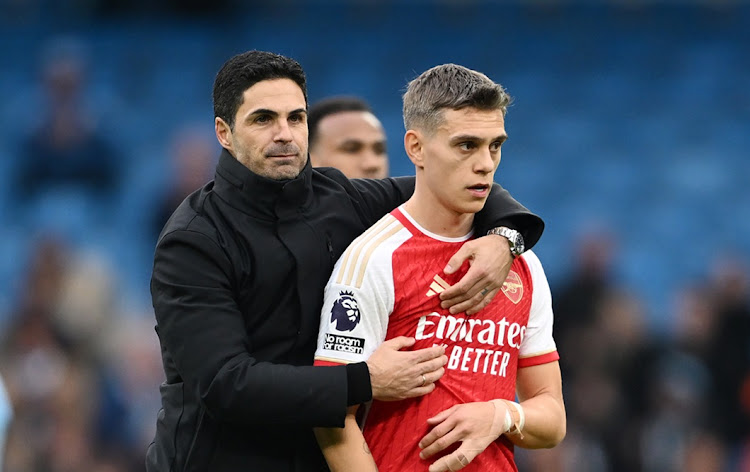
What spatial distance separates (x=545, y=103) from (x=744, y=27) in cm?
215

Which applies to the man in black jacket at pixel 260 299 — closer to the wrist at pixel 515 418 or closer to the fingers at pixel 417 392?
the fingers at pixel 417 392

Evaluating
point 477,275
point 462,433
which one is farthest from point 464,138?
point 462,433

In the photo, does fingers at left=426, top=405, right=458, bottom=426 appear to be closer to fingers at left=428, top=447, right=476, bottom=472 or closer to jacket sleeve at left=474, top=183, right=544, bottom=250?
fingers at left=428, top=447, right=476, bottom=472

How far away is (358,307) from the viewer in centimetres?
335

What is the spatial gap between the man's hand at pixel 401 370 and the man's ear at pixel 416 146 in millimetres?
554

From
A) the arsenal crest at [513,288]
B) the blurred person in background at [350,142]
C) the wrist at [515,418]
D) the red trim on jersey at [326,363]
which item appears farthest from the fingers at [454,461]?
the blurred person in background at [350,142]

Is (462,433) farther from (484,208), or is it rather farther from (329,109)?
(329,109)

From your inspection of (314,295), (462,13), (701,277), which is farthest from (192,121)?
(314,295)

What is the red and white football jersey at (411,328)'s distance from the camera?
335 centimetres

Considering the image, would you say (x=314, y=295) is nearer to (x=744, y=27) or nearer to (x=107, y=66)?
(x=107, y=66)

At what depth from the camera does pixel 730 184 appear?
1062 cm

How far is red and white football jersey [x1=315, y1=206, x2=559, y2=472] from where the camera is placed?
3.35 m

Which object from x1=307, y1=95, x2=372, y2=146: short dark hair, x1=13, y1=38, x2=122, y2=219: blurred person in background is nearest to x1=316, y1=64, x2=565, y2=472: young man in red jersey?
x1=307, y1=95, x2=372, y2=146: short dark hair

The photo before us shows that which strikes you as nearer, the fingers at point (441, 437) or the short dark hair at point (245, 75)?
the fingers at point (441, 437)
